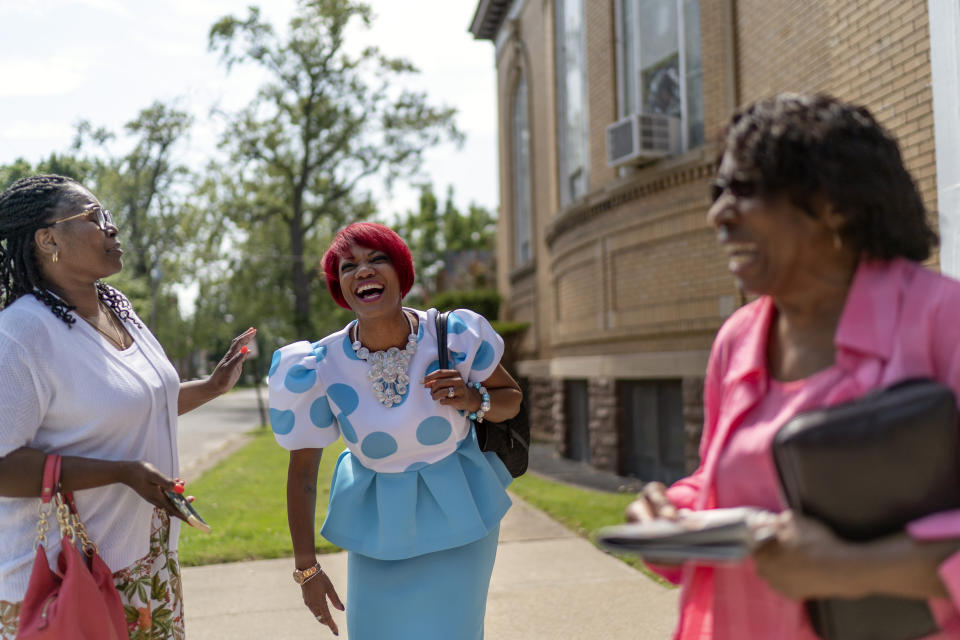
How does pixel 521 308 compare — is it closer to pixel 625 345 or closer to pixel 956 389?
pixel 625 345

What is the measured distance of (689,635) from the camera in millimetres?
1916

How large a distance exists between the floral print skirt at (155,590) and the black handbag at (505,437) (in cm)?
115

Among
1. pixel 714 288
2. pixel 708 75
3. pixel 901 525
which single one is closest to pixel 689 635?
pixel 901 525

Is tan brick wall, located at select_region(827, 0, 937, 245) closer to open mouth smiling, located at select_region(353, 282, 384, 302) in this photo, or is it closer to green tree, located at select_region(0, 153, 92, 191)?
open mouth smiling, located at select_region(353, 282, 384, 302)

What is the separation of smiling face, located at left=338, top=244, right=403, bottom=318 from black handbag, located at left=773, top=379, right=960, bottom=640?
185cm

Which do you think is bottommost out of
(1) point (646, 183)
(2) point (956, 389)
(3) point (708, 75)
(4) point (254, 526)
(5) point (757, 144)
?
(4) point (254, 526)

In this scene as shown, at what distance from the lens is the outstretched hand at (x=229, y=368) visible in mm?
3603

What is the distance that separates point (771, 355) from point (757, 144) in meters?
0.44

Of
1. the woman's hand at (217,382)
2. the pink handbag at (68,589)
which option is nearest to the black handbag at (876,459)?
Answer: the pink handbag at (68,589)

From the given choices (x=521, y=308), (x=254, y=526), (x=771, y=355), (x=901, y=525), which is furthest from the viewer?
(x=521, y=308)

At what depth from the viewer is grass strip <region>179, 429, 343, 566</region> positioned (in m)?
7.41

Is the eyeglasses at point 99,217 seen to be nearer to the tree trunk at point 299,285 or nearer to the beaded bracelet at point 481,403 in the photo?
the beaded bracelet at point 481,403

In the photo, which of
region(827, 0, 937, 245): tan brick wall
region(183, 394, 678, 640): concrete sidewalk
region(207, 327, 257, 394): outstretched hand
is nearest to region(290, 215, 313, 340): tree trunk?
region(183, 394, 678, 640): concrete sidewalk

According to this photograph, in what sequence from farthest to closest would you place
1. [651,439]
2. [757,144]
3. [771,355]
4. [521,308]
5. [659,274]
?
[521,308], [651,439], [659,274], [771,355], [757,144]
